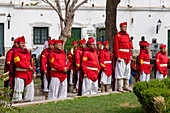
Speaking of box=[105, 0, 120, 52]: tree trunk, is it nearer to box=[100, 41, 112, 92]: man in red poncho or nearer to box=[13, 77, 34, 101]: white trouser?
box=[100, 41, 112, 92]: man in red poncho

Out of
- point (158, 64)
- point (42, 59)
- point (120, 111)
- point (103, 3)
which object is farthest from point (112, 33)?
point (103, 3)

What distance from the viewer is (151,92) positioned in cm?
561

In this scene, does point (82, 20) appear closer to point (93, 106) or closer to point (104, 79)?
point (104, 79)

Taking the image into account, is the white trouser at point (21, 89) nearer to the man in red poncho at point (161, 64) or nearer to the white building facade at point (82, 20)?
the man in red poncho at point (161, 64)

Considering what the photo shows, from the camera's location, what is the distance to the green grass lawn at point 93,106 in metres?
7.23

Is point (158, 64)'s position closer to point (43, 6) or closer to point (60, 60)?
point (60, 60)

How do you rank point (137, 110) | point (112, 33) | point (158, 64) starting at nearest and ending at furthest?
point (137, 110)
point (158, 64)
point (112, 33)

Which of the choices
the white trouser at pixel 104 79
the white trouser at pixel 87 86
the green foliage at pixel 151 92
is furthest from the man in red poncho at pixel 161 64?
the green foliage at pixel 151 92

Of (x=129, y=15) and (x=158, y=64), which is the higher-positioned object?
(x=129, y=15)

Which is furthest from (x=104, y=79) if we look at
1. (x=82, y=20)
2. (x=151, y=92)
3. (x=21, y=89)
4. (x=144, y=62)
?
(x=82, y=20)

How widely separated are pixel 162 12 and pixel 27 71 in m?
22.3

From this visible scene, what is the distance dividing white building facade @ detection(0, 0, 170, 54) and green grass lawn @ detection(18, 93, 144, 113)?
18005mm

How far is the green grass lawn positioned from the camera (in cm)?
723

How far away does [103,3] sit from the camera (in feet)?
94.5
